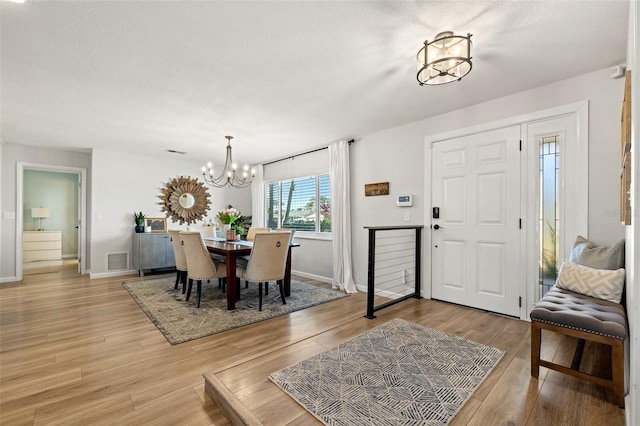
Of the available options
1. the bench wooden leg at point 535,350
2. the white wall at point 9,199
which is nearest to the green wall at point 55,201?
the white wall at point 9,199

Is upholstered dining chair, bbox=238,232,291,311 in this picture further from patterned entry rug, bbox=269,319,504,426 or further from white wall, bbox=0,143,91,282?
white wall, bbox=0,143,91,282

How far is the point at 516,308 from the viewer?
2980mm

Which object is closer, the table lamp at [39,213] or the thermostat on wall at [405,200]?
the thermostat on wall at [405,200]

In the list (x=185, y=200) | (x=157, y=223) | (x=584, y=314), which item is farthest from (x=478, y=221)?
(x=157, y=223)

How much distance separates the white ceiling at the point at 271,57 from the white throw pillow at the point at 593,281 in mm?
1687

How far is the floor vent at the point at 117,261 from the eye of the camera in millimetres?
5363

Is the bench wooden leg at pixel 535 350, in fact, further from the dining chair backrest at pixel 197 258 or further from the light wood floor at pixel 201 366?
the dining chair backrest at pixel 197 258

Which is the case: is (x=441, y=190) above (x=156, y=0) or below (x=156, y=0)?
below

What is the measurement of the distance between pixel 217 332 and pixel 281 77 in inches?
97.0

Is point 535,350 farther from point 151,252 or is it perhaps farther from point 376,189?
point 151,252

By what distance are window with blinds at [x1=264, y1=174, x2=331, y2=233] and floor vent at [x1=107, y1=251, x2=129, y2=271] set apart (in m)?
2.83

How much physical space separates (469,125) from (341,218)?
2158mm

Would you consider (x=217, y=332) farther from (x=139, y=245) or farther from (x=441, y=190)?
(x=139, y=245)

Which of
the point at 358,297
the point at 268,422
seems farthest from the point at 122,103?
the point at 358,297
